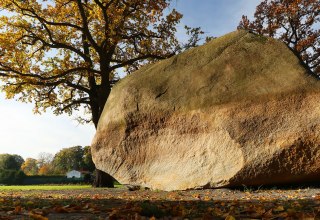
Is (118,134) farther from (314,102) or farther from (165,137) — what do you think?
(314,102)

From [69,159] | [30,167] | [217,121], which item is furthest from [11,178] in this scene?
[217,121]

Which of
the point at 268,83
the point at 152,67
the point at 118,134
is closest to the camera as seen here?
the point at 268,83

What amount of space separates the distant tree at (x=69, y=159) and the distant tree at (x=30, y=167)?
1562 centimetres

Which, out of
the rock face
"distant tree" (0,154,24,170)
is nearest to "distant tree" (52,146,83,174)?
"distant tree" (0,154,24,170)

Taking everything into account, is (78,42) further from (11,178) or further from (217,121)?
(11,178)

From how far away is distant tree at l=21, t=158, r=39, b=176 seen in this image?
85.5 meters

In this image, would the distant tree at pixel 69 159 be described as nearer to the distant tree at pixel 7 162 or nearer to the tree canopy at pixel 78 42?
the distant tree at pixel 7 162

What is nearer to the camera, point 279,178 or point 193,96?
point 279,178

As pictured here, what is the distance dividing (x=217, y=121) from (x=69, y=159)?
67.0 m

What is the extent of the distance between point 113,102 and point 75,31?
37.8 ft

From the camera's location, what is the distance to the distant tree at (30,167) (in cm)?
8550

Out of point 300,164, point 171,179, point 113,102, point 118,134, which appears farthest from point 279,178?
point 113,102

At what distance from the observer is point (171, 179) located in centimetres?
945

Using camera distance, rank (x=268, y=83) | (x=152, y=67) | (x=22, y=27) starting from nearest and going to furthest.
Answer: (x=268, y=83) < (x=152, y=67) < (x=22, y=27)
